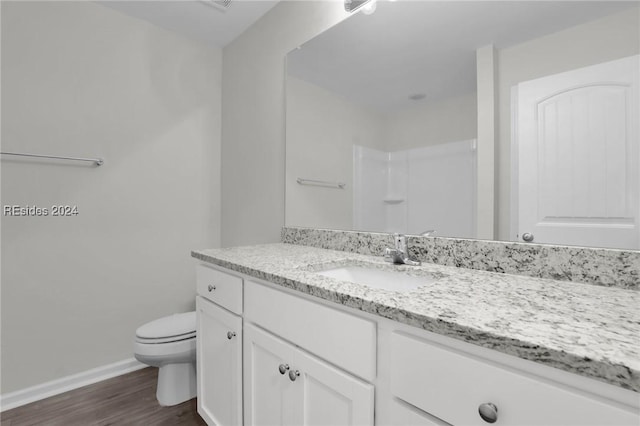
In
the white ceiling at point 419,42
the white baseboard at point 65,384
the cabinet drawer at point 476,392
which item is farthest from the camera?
the white baseboard at point 65,384

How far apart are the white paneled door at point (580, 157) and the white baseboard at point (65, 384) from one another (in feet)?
7.82

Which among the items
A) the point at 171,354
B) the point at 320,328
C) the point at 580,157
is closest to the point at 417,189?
the point at 580,157

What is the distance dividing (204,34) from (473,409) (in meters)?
2.62

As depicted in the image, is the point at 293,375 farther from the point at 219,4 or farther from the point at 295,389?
the point at 219,4

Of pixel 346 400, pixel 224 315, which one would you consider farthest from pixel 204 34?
pixel 346 400

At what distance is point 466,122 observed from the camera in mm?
1148

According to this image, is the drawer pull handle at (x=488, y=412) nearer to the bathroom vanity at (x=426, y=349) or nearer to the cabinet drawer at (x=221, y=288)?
the bathroom vanity at (x=426, y=349)

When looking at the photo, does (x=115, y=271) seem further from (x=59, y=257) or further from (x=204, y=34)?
(x=204, y=34)

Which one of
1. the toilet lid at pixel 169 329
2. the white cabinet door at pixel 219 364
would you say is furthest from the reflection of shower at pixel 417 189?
the toilet lid at pixel 169 329

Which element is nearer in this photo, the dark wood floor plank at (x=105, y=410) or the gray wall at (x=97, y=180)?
the dark wood floor plank at (x=105, y=410)

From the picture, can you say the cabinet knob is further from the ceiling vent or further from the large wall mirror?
the ceiling vent

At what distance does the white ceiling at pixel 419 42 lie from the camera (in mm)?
963

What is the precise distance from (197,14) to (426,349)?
2.35 metres

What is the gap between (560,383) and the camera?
464 mm
